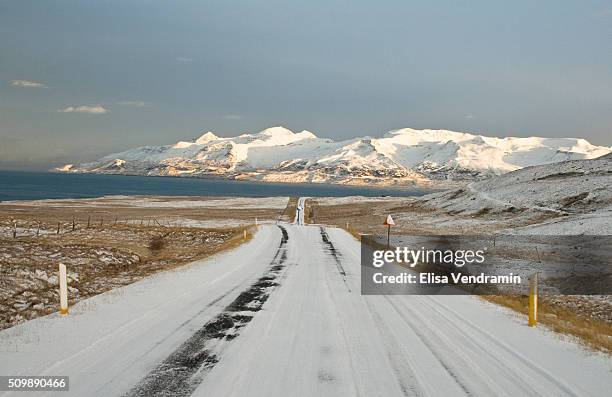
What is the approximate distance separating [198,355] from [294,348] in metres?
1.91

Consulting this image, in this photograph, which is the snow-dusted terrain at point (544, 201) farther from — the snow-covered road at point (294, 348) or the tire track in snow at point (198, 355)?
the tire track in snow at point (198, 355)

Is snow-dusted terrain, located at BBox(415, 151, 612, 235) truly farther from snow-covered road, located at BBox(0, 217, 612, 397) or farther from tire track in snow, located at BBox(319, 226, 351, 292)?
snow-covered road, located at BBox(0, 217, 612, 397)

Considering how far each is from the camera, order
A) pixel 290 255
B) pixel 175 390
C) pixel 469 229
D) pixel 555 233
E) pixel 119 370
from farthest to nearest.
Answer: pixel 469 229, pixel 555 233, pixel 290 255, pixel 119 370, pixel 175 390

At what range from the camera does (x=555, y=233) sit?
44.0m

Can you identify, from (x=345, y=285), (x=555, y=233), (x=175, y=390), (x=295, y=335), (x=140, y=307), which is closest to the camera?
(x=175, y=390)

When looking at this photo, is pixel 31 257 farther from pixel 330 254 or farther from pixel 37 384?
pixel 37 384

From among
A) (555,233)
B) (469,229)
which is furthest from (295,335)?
(469,229)

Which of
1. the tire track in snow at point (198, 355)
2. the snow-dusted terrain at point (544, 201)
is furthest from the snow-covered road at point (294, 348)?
the snow-dusted terrain at point (544, 201)

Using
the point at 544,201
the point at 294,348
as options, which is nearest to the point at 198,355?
the point at 294,348

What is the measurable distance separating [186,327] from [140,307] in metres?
2.65

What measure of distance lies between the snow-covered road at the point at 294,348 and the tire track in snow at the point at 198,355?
0.9 inches

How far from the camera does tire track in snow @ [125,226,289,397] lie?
7254 millimetres

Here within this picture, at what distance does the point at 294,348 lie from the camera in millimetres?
9445

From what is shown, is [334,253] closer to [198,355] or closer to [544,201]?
[198,355]
